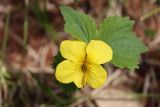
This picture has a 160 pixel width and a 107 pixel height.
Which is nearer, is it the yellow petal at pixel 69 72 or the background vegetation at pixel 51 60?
the yellow petal at pixel 69 72

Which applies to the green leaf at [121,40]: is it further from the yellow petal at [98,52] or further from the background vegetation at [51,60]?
the background vegetation at [51,60]

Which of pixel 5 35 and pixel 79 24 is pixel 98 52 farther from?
pixel 5 35

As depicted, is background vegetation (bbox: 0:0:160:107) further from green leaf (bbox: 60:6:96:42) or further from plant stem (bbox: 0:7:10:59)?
green leaf (bbox: 60:6:96:42)

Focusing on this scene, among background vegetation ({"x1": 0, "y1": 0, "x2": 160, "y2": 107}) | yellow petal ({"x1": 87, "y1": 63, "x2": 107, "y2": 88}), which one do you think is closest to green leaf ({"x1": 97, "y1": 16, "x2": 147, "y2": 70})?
yellow petal ({"x1": 87, "y1": 63, "x2": 107, "y2": 88})

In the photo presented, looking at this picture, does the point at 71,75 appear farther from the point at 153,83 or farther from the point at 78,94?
the point at 153,83

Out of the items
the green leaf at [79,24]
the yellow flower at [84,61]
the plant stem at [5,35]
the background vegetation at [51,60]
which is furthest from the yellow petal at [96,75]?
the plant stem at [5,35]

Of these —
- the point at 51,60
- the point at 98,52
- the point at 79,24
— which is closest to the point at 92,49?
the point at 98,52
